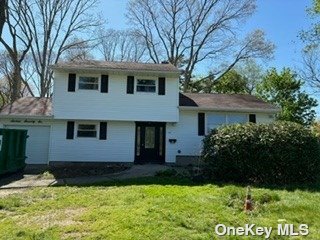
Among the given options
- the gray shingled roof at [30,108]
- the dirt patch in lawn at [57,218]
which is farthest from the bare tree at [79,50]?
the dirt patch in lawn at [57,218]

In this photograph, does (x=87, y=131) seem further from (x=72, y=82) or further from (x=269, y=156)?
(x=269, y=156)

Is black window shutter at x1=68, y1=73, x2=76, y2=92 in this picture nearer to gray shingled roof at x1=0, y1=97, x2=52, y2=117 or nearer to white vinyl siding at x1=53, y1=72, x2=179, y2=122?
white vinyl siding at x1=53, y1=72, x2=179, y2=122

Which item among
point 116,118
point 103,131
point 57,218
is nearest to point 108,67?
point 116,118

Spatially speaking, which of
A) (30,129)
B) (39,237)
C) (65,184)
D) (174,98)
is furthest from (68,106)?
(39,237)

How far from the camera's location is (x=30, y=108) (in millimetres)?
20406

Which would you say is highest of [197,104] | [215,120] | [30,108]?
[197,104]

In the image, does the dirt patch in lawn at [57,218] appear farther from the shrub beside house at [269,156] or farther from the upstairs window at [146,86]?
the upstairs window at [146,86]

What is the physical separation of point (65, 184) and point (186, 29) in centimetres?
2655

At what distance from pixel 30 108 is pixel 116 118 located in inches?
213

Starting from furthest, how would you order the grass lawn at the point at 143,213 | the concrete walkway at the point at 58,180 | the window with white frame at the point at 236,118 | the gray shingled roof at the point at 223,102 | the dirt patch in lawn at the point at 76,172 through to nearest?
1. the window with white frame at the point at 236,118
2. the gray shingled roof at the point at 223,102
3. the dirt patch in lawn at the point at 76,172
4. the concrete walkway at the point at 58,180
5. the grass lawn at the point at 143,213

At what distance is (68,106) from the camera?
1873 cm

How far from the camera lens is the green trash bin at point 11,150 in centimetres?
1388

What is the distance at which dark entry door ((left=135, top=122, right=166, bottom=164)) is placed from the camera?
1956 centimetres

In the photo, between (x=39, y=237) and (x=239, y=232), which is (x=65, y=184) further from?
(x=239, y=232)
